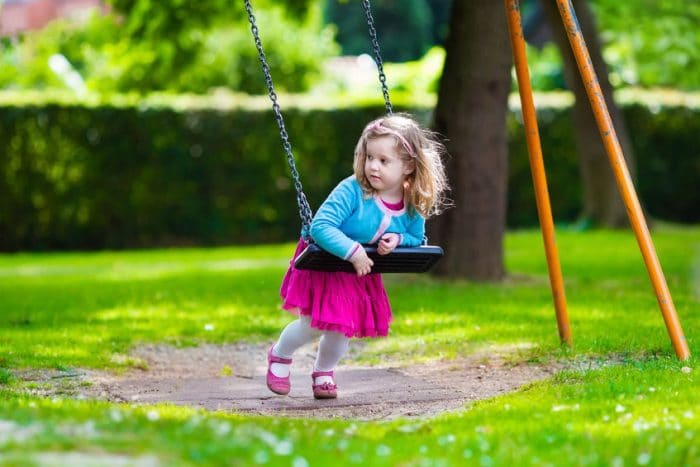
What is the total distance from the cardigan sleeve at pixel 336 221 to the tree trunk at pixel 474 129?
16.6ft

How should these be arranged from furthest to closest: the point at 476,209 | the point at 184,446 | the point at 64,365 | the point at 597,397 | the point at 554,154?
1. the point at 554,154
2. the point at 476,209
3. the point at 64,365
4. the point at 597,397
5. the point at 184,446

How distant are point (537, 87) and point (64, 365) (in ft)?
73.9

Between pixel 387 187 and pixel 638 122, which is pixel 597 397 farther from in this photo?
pixel 638 122

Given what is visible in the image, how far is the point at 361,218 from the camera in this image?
5.73 m

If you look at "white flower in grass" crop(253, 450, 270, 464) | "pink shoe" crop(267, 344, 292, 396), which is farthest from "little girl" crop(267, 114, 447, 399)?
"white flower in grass" crop(253, 450, 270, 464)

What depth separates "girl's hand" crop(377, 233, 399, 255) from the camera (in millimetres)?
5551

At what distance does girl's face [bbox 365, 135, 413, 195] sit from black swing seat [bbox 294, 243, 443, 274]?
0.33 m

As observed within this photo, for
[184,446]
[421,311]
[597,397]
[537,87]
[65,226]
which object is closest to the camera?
[184,446]

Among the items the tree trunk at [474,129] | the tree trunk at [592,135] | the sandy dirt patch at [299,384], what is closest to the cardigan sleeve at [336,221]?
the sandy dirt patch at [299,384]

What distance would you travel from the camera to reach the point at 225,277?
12.9 m

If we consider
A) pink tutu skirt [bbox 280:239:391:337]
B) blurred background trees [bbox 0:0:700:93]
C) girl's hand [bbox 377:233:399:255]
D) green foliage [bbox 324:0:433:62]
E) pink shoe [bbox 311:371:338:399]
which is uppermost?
green foliage [bbox 324:0:433:62]

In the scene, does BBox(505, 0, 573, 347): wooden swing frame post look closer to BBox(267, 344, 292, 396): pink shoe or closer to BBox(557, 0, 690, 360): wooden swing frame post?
BBox(557, 0, 690, 360): wooden swing frame post

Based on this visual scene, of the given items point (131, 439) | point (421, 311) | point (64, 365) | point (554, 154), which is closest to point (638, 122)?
point (554, 154)

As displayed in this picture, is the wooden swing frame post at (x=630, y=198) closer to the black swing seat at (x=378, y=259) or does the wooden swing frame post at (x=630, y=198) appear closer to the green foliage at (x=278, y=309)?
the green foliage at (x=278, y=309)
